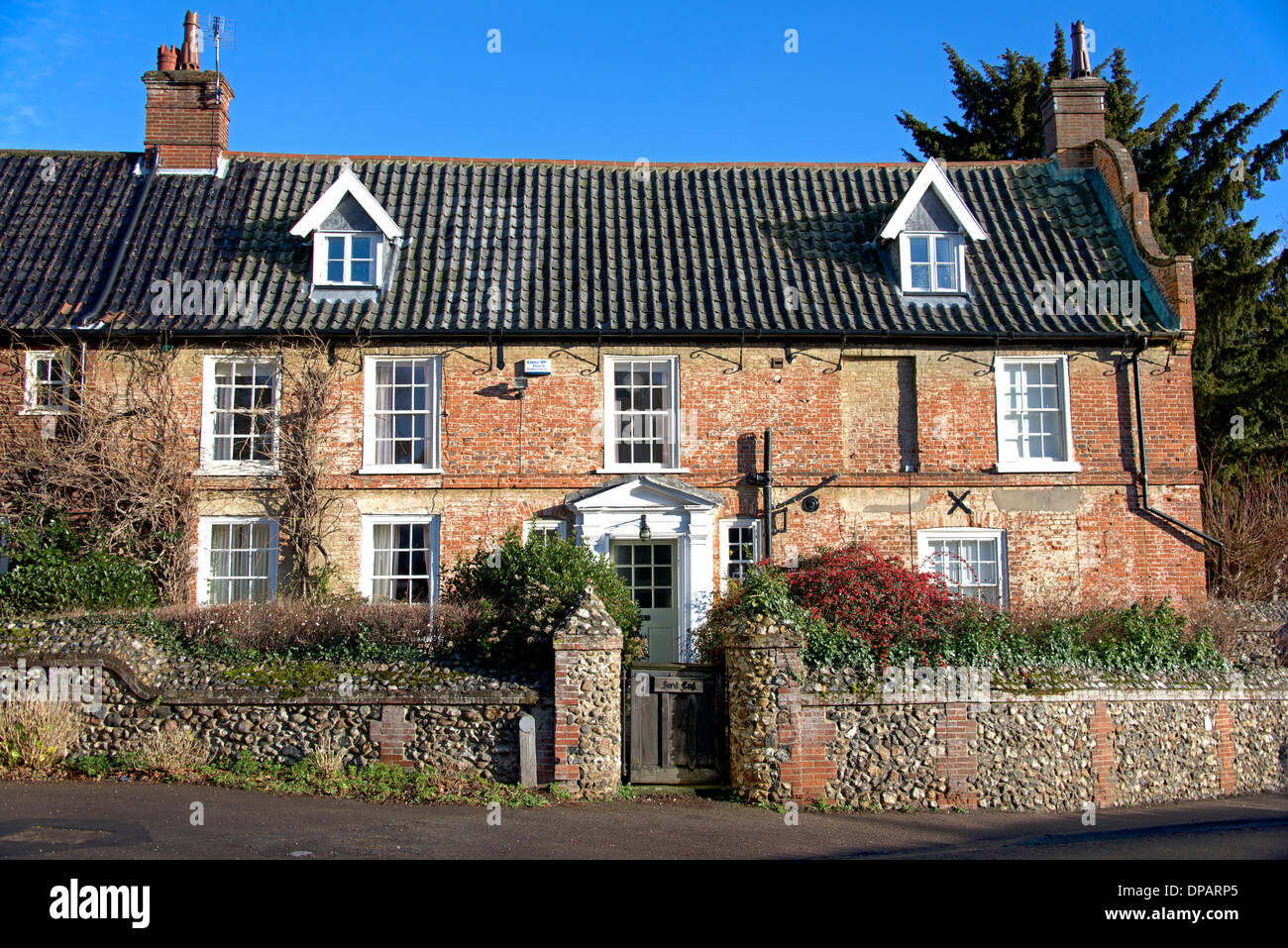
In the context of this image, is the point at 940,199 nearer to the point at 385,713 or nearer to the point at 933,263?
the point at 933,263

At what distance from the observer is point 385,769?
11633 millimetres

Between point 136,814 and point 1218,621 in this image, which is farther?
point 1218,621

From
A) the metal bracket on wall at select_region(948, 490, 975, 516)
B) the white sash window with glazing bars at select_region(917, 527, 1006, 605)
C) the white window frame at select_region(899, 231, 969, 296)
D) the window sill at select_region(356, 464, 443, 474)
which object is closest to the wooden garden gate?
the window sill at select_region(356, 464, 443, 474)

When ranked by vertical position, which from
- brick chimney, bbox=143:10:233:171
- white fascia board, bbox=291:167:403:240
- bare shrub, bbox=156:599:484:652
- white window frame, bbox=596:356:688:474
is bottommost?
bare shrub, bbox=156:599:484:652

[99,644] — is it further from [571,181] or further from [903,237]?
[903,237]

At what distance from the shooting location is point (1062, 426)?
18047mm

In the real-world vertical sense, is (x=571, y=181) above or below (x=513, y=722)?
above

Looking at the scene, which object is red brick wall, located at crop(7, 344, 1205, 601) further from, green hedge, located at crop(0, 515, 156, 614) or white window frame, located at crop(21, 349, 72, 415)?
green hedge, located at crop(0, 515, 156, 614)

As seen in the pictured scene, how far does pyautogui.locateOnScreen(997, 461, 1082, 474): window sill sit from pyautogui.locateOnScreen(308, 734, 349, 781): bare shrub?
12.0 m

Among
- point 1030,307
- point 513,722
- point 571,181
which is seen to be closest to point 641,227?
point 571,181

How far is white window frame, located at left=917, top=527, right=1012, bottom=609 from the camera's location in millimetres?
17453

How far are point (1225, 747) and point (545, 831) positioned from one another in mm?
10129

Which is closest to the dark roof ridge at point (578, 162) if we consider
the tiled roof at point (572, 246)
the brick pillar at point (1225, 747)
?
the tiled roof at point (572, 246)
